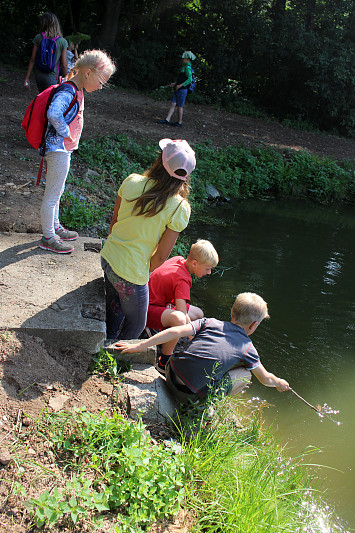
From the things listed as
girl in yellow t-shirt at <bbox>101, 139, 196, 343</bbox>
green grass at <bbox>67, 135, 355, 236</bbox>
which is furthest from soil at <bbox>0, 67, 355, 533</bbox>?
girl in yellow t-shirt at <bbox>101, 139, 196, 343</bbox>

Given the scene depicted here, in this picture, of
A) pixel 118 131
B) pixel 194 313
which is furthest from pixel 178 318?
pixel 118 131

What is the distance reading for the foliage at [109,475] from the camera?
6.69ft

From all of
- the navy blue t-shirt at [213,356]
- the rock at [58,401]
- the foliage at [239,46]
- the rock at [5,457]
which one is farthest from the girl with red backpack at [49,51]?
the foliage at [239,46]

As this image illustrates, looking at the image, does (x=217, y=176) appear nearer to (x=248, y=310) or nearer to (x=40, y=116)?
(x=40, y=116)

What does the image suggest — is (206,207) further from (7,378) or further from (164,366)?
(7,378)

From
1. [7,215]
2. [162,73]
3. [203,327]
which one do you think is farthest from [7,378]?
[162,73]

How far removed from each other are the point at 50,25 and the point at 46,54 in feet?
1.28

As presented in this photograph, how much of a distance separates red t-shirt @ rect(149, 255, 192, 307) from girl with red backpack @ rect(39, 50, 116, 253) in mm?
826

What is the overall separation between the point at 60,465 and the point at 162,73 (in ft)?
51.6

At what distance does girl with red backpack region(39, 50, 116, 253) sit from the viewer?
3.59m

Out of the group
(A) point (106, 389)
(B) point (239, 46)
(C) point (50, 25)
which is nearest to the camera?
(A) point (106, 389)

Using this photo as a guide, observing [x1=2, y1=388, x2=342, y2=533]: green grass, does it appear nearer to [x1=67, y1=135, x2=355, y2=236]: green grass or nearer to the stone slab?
the stone slab

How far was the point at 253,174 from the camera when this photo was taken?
10828mm

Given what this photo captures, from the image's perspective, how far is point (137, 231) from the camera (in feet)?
10.5
